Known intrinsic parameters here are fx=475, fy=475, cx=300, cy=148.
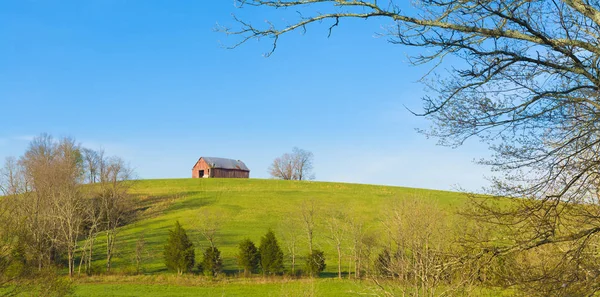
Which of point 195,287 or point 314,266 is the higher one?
point 314,266

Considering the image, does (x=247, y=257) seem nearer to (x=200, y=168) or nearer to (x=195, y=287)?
(x=195, y=287)

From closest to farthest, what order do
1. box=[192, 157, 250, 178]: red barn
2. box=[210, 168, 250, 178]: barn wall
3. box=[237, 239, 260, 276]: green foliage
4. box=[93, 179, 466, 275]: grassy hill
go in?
box=[237, 239, 260, 276]: green foliage, box=[93, 179, 466, 275]: grassy hill, box=[192, 157, 250, 178]: red barn, box=[210, 168, 250, 178]: barn wall

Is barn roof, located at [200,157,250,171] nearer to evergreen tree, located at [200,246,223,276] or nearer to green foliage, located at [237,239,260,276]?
green foliage, located at [237,239,260,276]

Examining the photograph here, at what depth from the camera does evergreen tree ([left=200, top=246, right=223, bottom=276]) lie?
31281mm

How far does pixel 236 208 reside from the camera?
184ft

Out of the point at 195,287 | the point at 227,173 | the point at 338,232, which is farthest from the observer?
the point at 227,173

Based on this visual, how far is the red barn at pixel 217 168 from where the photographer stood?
87250 mm

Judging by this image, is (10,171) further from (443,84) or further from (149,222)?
(443,84)

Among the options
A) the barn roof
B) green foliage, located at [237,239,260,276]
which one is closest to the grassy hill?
green foliage, located at [237,239,260,276]

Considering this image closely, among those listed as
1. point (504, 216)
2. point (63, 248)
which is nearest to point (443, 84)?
point (504, 216)

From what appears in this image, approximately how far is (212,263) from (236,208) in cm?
2471

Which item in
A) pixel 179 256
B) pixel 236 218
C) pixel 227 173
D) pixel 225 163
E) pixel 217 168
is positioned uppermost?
pixel 225 163

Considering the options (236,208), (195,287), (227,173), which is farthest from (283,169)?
(195,287)

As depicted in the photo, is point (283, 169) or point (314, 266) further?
point (283, 169)
